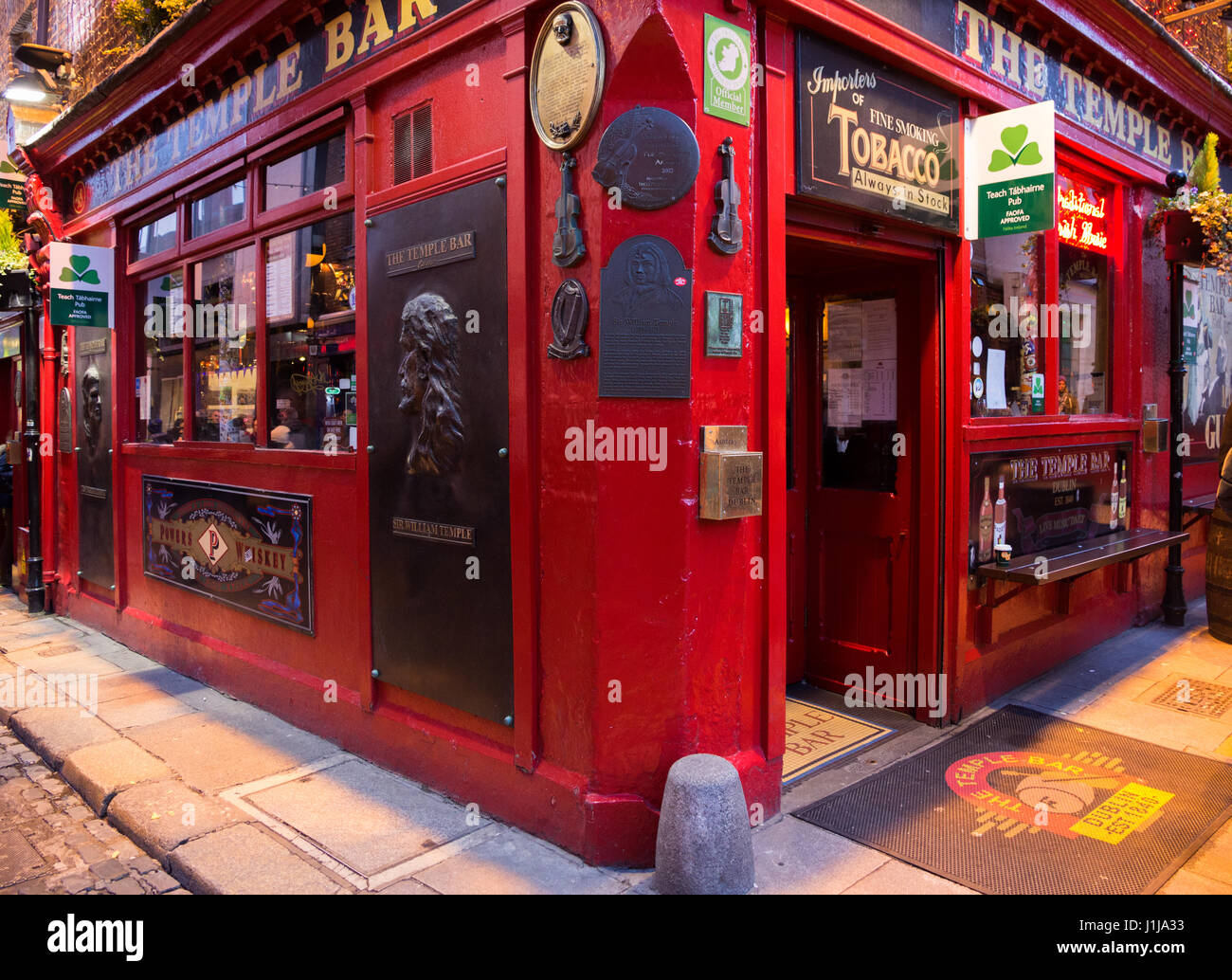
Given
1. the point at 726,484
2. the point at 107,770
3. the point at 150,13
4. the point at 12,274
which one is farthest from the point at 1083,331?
the point at 12,274

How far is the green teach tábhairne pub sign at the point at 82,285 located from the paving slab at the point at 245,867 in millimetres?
5561

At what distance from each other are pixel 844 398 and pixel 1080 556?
1991 mm

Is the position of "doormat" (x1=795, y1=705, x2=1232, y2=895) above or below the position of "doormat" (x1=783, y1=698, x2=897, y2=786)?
below

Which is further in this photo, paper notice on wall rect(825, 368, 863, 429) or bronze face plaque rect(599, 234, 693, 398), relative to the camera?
paper notice on wall rect(825, 368, 863, 429)

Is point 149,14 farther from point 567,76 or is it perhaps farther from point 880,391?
point 880,391

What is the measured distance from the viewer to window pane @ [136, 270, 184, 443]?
710 cm

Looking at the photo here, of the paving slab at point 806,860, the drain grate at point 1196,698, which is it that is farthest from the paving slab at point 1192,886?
the drain grate at point 1196,698

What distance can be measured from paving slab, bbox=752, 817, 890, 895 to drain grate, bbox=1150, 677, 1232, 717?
3.12 metres

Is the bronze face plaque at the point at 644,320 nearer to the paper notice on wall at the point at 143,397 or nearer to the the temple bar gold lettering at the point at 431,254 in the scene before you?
the the temple bar gold lettering at the point at 431,254

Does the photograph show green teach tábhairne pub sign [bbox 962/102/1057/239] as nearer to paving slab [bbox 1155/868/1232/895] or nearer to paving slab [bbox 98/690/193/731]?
paving slab [bbox 1155/868/1232/895]

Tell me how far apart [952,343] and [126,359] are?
695cm

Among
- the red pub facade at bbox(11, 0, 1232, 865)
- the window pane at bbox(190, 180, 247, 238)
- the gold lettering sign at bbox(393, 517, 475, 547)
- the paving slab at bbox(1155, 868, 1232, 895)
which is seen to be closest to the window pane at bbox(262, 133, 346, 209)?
the red pub facade at bbox(11, 0, 1232, 865)

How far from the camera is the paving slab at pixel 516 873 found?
3426 millimetres

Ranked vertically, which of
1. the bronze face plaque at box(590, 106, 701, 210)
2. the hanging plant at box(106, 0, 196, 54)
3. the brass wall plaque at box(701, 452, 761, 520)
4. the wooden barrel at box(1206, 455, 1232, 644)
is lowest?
the wooden barrel at box(1206, 455, 1232, 644)
